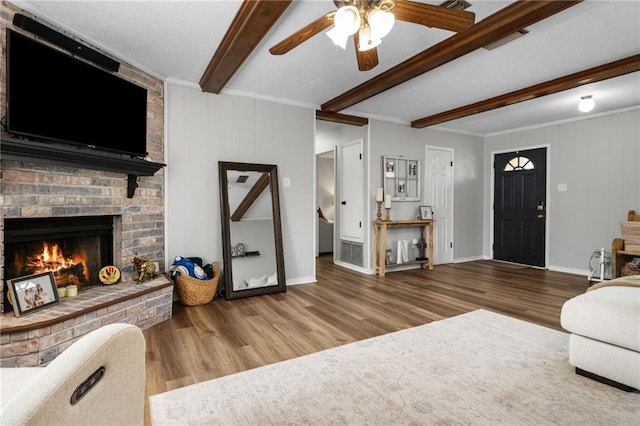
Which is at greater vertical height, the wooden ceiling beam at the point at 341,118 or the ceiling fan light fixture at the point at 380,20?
the wooden ceiling beam at the point at 341,118

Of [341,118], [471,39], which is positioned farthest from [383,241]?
[471,39]

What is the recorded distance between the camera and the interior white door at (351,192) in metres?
5.46

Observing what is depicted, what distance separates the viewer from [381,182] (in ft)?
17.6

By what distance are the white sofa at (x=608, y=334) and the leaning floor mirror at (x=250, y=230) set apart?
9.49 feet

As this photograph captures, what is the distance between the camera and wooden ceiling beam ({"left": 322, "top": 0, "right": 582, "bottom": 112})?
7.39 feet

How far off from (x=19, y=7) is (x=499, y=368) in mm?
4092

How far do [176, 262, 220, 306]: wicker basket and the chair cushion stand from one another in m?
3.08

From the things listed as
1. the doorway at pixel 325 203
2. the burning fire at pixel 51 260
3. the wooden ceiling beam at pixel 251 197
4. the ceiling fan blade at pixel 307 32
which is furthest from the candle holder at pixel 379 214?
the burning fire at pixel 51 260

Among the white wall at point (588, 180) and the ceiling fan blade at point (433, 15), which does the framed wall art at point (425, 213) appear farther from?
the ceiling fan blade at point (433, 15)

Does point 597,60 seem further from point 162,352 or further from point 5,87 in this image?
point 5,87

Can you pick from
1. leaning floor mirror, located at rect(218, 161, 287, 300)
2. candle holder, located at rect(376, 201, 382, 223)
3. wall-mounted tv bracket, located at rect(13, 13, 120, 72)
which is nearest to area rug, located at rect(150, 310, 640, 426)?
leaning floor mirror, located at rect(218, 161, 287, 300)

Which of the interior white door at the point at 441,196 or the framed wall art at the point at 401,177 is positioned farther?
the interior white door at the point at 441,196

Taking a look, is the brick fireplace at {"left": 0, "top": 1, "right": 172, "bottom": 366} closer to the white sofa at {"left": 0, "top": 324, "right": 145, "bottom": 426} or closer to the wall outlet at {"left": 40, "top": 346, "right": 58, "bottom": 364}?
the wall outlet at {"left": 40, "top": 346, "right": 58, "bottom": 364}

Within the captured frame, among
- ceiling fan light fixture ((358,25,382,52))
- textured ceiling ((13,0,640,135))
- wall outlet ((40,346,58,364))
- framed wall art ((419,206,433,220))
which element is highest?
textured ceiling ((13,0,640,135))
